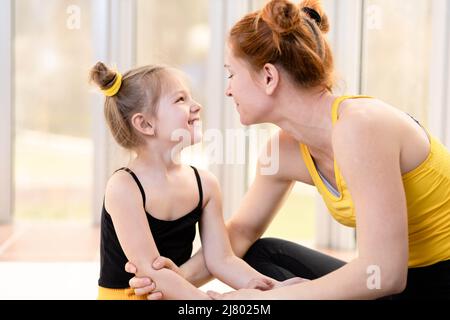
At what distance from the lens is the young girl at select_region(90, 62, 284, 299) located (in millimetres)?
1709

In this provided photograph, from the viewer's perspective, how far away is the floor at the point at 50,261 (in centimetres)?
254

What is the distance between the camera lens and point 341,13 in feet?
10.4

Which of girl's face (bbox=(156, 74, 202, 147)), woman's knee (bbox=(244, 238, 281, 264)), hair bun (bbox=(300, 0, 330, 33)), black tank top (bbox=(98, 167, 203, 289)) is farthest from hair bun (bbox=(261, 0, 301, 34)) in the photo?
woman's knee (bbox=(244, 238, 281, 264))

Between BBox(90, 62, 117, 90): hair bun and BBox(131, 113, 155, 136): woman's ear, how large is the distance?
10cm

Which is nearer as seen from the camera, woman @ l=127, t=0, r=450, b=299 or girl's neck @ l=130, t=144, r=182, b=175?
woman @ l=127, t=0, r=450, b=299

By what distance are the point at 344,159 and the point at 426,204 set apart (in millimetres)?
281

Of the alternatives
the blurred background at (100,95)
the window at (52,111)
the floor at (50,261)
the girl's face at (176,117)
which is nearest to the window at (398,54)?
the blurred background at (100,95)

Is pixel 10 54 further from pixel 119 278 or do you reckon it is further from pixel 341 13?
pixel 119 278

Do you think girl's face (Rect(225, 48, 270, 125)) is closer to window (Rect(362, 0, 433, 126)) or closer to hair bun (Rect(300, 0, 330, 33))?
hair bun (Rect(300, 0, 330, 33))

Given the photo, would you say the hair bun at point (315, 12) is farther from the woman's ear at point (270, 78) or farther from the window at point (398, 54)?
the window at point (398, 54)

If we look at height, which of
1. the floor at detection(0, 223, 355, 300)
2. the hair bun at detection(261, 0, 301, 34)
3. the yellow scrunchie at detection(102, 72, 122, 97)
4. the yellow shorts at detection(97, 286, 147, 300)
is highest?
the hair bun at detection(261, 0, 301, 34)

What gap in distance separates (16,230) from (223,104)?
1.22m
